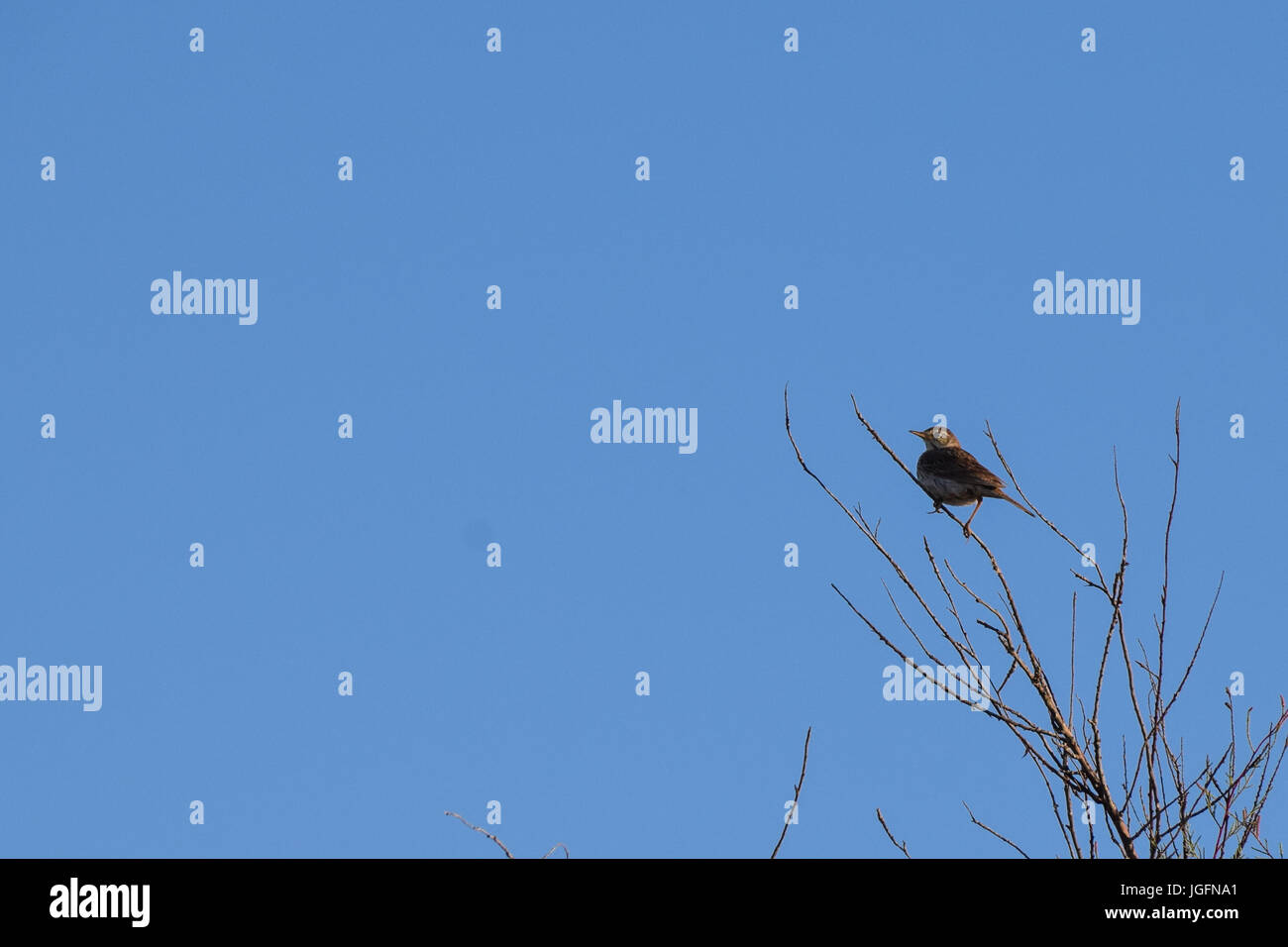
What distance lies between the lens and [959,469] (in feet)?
27.9

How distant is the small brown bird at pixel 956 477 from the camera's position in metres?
8.33

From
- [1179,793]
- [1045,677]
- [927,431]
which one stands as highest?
[927,431]

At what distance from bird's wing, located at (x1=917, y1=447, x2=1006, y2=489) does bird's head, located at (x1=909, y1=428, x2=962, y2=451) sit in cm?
28

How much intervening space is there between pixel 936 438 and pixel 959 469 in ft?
3.73

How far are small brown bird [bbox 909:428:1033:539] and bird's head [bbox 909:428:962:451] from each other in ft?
0.65

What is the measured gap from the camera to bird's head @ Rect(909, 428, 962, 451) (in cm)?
922
